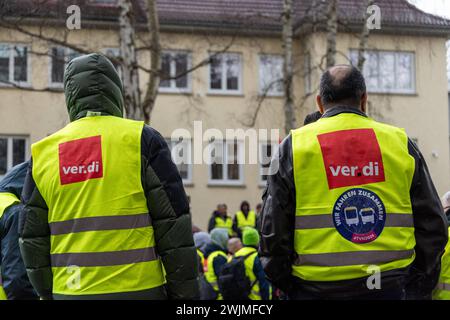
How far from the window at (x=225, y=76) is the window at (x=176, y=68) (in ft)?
2.91

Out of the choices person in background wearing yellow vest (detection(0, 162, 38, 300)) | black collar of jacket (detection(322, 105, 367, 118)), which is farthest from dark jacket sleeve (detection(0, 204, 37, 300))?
black collar of jacket (detection(322, 105, 367, 118))

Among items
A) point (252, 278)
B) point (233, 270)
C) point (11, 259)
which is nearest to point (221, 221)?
point (252, 278)

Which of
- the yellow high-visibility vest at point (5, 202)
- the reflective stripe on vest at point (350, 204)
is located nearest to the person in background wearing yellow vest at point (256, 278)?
the yellow high-visibility vest at point (5, 202)

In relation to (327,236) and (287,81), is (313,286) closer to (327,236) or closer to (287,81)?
(327,236)

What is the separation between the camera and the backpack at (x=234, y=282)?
27.9ft

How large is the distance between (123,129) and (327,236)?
1121 mm

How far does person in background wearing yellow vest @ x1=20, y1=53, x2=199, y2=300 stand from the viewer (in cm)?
351

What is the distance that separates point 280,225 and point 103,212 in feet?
2.79

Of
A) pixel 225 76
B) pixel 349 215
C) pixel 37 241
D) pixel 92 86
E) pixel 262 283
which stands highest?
pixel 225 76

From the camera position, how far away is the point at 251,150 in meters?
26.0

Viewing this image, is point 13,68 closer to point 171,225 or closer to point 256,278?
point 256,278

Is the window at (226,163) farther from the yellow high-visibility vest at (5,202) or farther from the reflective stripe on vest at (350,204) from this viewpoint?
the reflective stripe on vest at (350,204)

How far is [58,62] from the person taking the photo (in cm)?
1911
